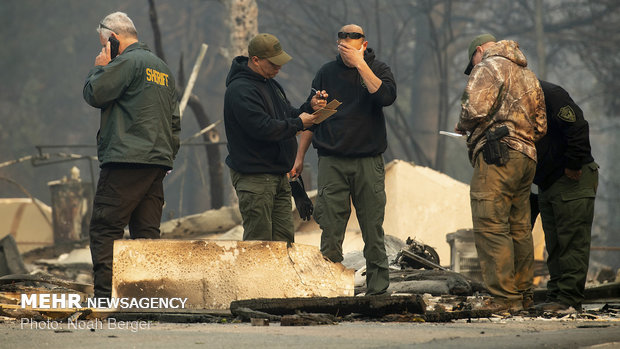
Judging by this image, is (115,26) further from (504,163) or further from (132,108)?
(504,163)

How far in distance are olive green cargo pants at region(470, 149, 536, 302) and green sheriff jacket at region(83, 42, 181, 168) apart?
7.05 ft

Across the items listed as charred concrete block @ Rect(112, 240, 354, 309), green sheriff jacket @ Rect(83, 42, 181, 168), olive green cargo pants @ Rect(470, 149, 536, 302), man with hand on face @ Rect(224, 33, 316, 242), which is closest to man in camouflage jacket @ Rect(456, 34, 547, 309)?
olive green cargo pants @ Rect(470, 149, 536, 302)

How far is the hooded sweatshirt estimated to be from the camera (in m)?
6.30

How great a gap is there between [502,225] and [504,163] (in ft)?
1.35

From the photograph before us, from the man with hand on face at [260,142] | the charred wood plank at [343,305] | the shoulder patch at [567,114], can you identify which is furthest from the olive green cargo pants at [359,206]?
the shoulder patch at [567,114]

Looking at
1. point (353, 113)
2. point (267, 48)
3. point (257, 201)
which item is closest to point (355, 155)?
point (353, 113)

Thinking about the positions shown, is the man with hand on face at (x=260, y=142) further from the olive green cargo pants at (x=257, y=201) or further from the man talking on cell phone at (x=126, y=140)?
the man talking on cell phone at (x=126, y=140)

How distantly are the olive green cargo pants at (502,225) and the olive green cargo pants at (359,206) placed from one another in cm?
75

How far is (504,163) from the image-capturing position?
20.5ft

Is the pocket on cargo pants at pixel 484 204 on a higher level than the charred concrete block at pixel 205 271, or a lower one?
higher

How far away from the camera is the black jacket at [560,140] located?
21.4 feet

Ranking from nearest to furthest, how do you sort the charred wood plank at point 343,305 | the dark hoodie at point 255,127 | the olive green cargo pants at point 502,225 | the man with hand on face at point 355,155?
the charred wood plank at point 343,305 → the olive green cargo pants at point 502,225 → the dark hoodie at point 255,127 → the man with hand on face at point 355,155

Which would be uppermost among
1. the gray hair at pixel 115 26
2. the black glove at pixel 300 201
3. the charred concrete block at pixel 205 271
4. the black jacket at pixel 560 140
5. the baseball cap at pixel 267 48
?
the gray hair at pixel 115 26

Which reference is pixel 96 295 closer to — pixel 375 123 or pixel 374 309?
pixel 374 309
